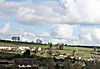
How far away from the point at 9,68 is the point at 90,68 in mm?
47577

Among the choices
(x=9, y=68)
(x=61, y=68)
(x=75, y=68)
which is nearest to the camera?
(x=9, y=68)

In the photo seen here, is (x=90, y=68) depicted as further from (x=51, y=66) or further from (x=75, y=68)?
(x=51, y=66)

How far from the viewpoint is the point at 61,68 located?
181250mm

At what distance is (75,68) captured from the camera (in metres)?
170

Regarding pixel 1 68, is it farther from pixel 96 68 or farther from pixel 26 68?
pixel 96 68

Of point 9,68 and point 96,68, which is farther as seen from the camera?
point 96,68

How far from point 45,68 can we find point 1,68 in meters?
33.2

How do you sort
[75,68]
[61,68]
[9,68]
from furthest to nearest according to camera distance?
[61,68], [75,68], [9,68]

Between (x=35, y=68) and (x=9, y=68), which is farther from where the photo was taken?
(x=35, y=68)

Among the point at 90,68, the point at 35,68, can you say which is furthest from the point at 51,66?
the point at 90,68

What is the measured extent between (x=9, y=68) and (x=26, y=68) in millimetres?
23591

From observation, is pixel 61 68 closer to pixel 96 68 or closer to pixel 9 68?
pixel 96 68

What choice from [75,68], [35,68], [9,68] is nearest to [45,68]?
[35,68]

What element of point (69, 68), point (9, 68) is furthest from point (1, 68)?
point (69, 68)
